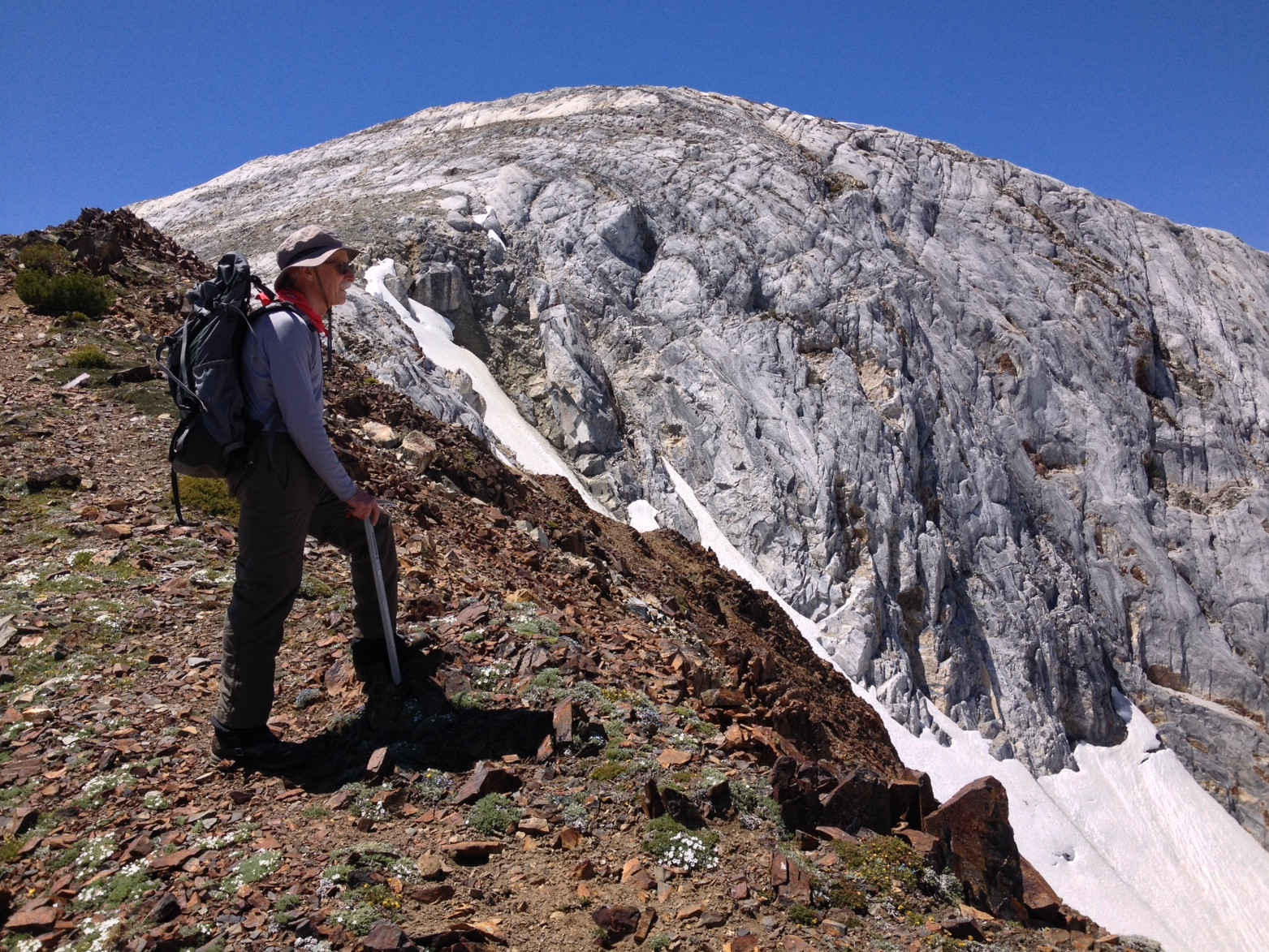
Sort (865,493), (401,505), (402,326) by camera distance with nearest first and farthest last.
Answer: (401,505) → (402,326) → (865,493)

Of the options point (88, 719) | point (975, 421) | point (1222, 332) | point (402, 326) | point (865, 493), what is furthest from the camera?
point (1222, 332)

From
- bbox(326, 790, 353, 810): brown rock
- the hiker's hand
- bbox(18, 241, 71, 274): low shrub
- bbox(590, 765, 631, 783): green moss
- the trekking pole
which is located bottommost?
bbox(590, 765, 631, 783): green moss

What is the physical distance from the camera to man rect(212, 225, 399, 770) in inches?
190

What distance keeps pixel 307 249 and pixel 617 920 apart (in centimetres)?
411

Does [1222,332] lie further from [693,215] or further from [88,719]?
[88,719]

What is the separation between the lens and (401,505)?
364 inches

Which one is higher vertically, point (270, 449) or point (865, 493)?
point (865, 493)

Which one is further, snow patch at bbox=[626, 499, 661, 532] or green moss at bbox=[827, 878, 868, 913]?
snow patch at bbox=[626, 499, 661, 532]

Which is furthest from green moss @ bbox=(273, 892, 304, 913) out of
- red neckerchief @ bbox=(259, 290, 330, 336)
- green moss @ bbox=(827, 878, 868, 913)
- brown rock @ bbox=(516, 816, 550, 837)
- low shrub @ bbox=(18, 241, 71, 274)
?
low shrub @ bbox=(18, 241, 71, 274)

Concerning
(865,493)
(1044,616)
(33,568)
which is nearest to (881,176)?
(865,493)

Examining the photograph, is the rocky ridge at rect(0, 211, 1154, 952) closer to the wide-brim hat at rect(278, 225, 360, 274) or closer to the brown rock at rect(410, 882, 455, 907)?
the brown rock at rect(410, 882, 455, 907)

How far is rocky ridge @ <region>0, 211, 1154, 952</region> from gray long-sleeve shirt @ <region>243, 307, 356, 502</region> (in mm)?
1873

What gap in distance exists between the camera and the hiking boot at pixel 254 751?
5.14 m

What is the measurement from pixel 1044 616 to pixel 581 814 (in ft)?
131
